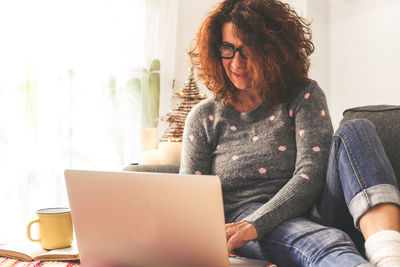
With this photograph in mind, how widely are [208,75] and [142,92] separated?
100 centimetres

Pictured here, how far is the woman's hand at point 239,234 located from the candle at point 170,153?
821mm

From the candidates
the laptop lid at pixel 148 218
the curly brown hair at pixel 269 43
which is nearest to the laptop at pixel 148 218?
the laptop lid at pixel 148 218

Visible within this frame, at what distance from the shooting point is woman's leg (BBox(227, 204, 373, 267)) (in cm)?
79

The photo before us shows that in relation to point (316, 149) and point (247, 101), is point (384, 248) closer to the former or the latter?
point (316, 149)

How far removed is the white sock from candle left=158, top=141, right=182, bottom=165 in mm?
1033

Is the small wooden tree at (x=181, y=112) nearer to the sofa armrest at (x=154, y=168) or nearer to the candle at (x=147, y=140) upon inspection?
the candle at (x=147, y=140)

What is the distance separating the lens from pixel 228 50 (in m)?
1.30

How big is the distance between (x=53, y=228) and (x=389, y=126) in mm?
925

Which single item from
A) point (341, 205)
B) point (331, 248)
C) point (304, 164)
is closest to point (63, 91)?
point (304, 164)

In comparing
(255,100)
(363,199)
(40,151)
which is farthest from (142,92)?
(363,199)

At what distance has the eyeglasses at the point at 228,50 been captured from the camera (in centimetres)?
128

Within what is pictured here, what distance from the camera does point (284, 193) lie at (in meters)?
1.03

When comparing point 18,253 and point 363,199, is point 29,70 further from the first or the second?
point 363,199

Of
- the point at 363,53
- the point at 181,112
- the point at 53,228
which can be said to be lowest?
the point at 53,228
